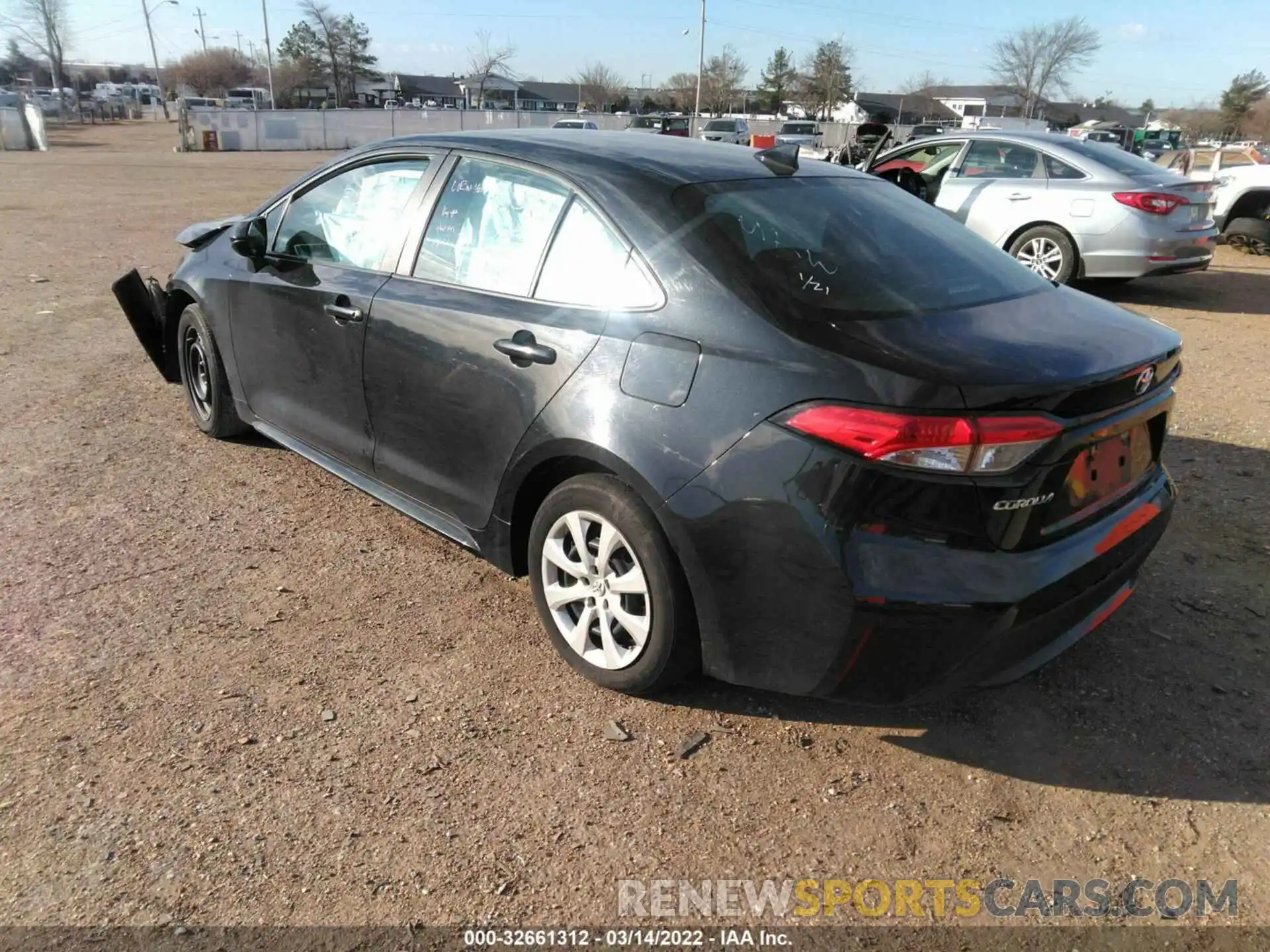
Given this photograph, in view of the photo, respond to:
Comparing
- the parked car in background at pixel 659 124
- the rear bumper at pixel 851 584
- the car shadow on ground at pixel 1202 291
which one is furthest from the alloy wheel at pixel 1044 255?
the parked car in background at pixel 659 124

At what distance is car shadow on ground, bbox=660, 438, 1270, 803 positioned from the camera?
8.63ft

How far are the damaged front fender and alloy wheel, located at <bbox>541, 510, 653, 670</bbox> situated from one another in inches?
137

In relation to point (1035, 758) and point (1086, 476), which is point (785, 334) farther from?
point (1035, 758)

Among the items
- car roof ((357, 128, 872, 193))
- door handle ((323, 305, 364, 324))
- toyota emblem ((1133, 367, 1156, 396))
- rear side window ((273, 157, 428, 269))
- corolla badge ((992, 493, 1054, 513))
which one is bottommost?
corolla badge ((992, 493, 1054, 513))

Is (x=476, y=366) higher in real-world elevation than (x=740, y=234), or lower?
lower

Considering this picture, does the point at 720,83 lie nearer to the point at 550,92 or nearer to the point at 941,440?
the point at 550,92

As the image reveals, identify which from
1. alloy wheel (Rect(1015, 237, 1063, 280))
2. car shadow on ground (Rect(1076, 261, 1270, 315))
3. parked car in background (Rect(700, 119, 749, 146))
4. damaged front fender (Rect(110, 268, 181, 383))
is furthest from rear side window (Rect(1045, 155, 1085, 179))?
parked car in background (Rect(700, 119, 749, 146))

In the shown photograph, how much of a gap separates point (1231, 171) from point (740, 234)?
1321cm

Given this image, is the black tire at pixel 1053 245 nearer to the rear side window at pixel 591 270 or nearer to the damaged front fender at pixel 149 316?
the rear side window at pixel 591 270

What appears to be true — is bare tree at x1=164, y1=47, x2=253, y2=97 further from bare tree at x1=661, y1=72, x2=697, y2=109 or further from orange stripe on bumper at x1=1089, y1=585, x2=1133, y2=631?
orange stripe on bumper at x1=1089, y1=585, x2=1133, y2=631

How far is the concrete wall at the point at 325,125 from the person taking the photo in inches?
1502

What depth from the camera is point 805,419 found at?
228cm

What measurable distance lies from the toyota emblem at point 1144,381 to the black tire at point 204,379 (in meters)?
4.09

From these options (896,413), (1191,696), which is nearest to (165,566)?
(896,413)
